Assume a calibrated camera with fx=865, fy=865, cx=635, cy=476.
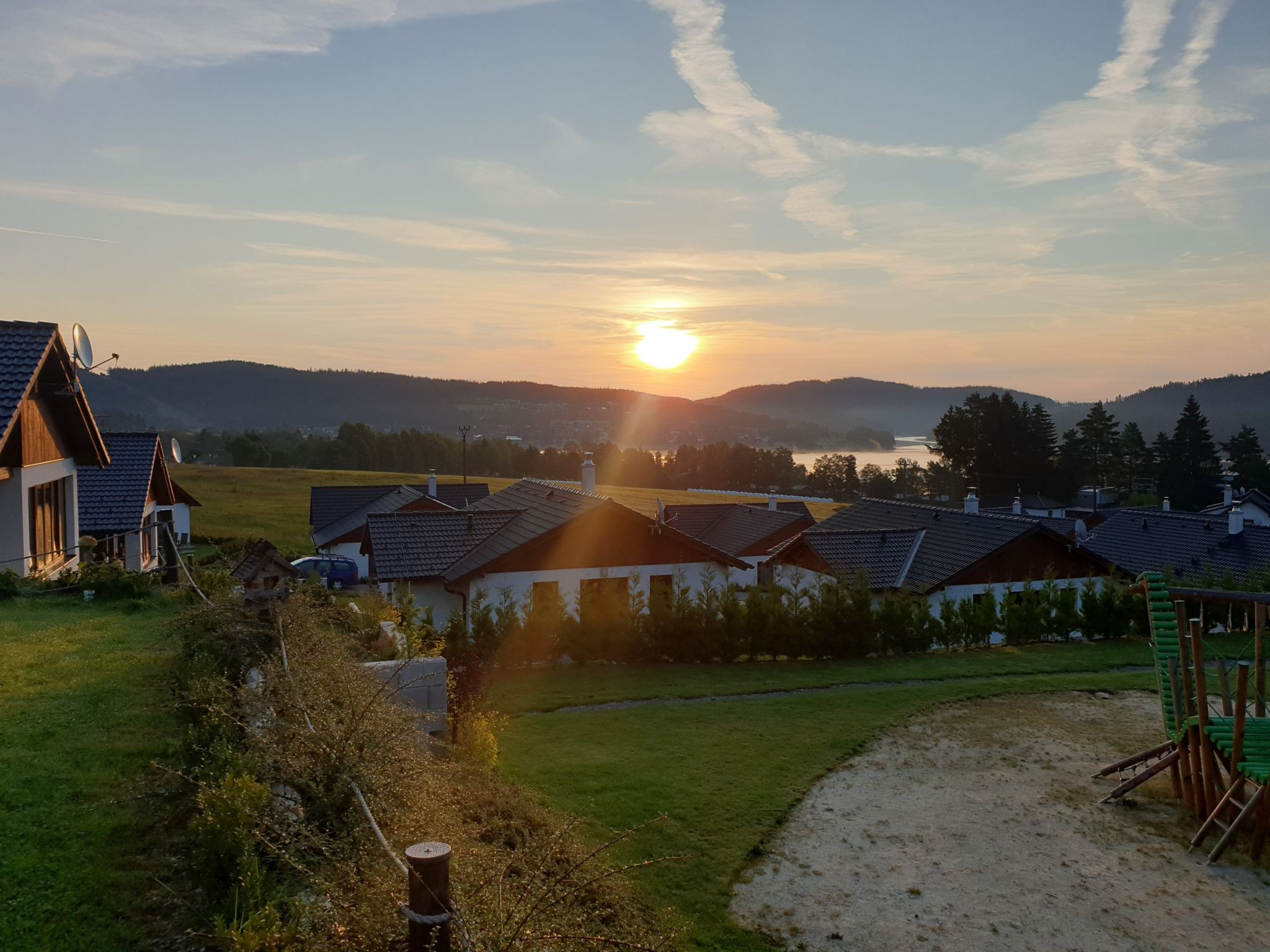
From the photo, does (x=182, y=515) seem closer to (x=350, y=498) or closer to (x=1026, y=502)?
(x=350, y=498)

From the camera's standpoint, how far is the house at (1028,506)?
53.1 metres

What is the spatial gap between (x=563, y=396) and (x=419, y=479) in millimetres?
95480

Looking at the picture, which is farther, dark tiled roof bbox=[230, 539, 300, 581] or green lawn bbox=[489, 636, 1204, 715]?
dark tiled roof bbox=[230, 539, 300, 581]

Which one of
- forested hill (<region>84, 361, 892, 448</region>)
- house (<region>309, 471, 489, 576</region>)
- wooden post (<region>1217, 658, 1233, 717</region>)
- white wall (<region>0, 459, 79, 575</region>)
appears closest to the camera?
wooden post (<region>1217, 658, 1233, 717</region>)

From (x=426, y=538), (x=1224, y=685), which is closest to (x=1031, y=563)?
(x=426, y=538)

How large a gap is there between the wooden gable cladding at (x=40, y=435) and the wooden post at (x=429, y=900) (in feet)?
47.0

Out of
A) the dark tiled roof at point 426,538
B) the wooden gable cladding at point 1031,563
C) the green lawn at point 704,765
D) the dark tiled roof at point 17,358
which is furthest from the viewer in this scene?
the wooden gable cladding at point 1031,563

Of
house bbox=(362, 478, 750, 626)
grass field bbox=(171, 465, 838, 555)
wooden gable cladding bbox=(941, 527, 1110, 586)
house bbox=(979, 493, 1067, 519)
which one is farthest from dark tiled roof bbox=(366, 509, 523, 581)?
house bbox=(979, 493, 1067, 519)

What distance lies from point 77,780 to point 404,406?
161654 millimetres

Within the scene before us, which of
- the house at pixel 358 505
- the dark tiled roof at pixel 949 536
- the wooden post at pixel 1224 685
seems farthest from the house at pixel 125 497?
the wooden post at pixel 1224 685

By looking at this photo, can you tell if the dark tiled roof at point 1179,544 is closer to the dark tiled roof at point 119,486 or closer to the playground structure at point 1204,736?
the playground structure at point 1204,736

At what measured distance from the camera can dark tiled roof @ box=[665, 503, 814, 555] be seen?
38.8m

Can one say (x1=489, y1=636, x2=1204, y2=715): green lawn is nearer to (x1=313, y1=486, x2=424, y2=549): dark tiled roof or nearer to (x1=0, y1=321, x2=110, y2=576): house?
(x1=0, y1=321, x2=110, y2=576): house

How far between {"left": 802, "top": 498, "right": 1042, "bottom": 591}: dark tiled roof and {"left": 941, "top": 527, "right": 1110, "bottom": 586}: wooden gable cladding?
0.20 meters
